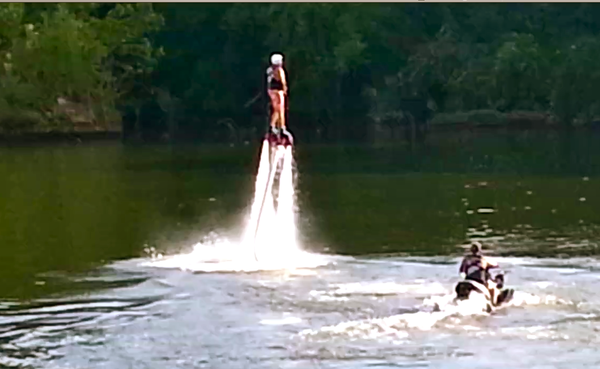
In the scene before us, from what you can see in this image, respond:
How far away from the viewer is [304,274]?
35.0m

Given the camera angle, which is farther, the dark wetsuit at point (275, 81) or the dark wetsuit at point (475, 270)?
the dark wetsuit at point (275, 81)

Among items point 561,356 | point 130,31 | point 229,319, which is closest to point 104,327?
point 229,319

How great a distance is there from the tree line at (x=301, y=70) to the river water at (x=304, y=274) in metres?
41.0

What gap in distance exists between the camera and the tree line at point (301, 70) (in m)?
106

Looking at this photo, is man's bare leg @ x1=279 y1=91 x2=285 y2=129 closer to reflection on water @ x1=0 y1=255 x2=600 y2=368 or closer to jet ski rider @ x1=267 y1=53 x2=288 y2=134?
jet ski rider @ x1=267 y1=53 x2=288 y2=134

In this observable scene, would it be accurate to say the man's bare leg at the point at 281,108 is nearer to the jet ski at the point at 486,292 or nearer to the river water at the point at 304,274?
the river water at the point at 304,274

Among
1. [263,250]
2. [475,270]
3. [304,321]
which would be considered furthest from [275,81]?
[263,250]

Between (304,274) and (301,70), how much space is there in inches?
2926

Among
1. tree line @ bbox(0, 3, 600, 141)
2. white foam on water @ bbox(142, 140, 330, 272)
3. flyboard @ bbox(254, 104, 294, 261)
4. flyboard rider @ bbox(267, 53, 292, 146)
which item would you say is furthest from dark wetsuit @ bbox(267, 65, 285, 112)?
tree line @ bbox(0, 3, 600, 141)

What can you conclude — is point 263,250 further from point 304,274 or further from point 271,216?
point 304,274

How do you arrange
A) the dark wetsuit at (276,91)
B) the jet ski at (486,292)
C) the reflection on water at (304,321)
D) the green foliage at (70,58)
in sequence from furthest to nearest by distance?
the green foliage at (70,58) → the dark wetsuit at (276,91) → the jet ski at (486,292) → the reflection on water at (304,321)

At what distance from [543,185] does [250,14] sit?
5045 cm

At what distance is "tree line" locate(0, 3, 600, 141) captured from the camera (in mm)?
105875

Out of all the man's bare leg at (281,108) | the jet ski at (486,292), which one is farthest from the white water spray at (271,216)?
the jet ski at (486,292)
